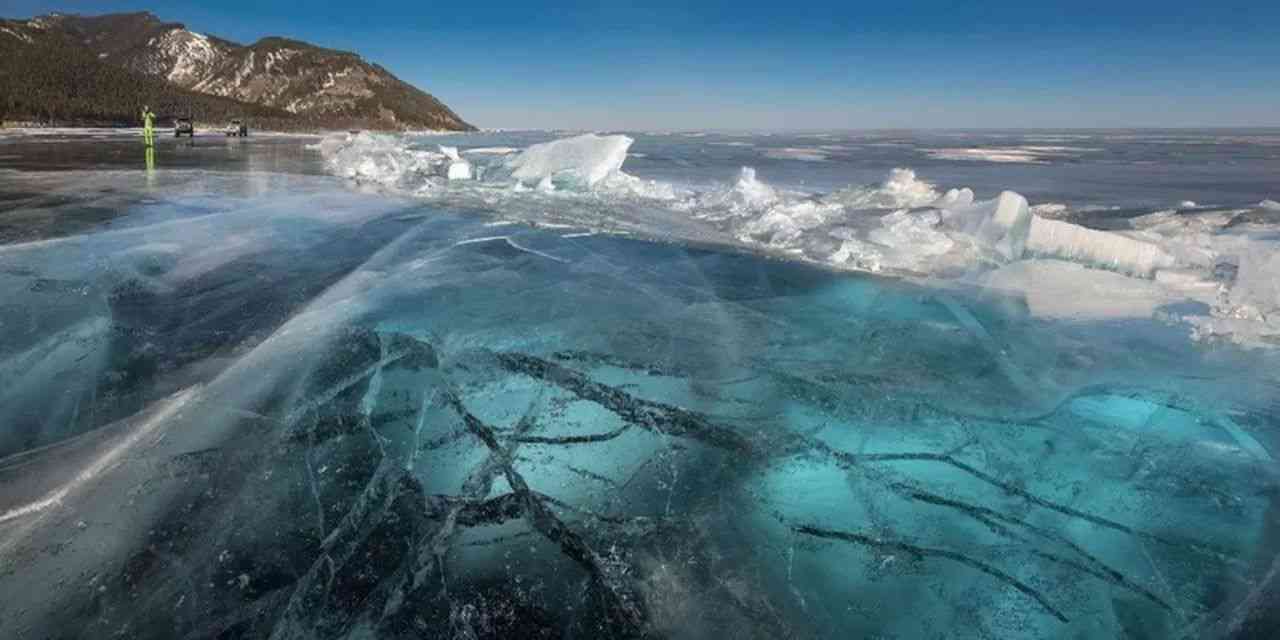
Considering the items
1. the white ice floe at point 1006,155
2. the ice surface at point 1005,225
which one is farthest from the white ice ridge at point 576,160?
the white ice floe at point 1006,155

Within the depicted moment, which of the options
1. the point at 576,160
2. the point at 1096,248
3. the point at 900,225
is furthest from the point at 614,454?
the point at 576,160

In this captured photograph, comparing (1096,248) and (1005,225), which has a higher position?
(1005,225)

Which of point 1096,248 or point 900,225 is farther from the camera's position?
point 900,225

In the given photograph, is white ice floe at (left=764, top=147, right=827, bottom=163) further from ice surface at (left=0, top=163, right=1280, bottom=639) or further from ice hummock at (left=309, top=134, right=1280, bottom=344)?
ice surface at (left=0, top=163, right=1280, bottom=639)

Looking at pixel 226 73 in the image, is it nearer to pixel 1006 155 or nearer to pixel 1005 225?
pixel 1006 155

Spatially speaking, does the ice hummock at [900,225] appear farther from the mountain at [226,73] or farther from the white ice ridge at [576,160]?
the mountain at [226,73]

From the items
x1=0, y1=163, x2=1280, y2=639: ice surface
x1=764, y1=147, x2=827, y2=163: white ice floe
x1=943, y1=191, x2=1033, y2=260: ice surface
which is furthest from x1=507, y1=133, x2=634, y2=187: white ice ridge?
x1=764, y1=147, x2=827, y2=163: white ice floe
